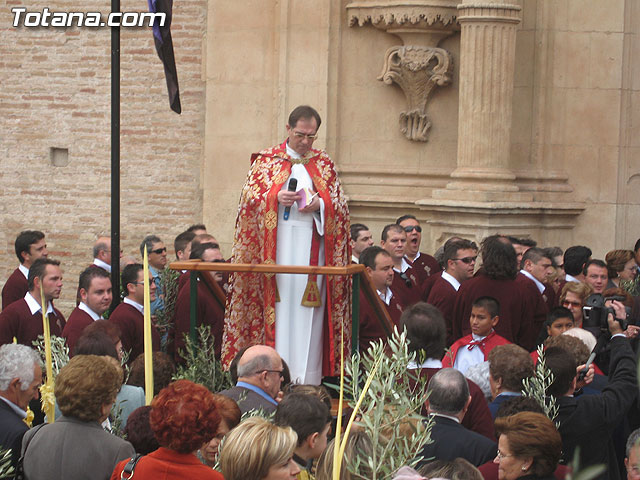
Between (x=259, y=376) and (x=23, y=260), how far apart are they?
4.95m

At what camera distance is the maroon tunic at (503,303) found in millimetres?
8602

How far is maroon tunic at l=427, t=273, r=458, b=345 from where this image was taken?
29.4 ft

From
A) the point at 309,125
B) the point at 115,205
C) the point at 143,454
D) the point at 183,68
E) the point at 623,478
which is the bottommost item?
the point at 623,478

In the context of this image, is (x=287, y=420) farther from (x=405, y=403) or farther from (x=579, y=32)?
(x=579, y=32)

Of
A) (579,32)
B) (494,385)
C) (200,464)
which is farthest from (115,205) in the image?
(579,32)

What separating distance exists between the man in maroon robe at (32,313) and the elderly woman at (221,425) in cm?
339

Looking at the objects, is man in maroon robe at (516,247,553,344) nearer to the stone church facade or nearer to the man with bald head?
the stone church facade

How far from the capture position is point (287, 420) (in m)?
4.80

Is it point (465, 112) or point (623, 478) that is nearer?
point (623, 478)

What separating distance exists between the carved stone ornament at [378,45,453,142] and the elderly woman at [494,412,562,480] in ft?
27.0

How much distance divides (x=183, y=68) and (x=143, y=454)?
30.6ft

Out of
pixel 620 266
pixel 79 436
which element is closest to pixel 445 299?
pixel 620 266

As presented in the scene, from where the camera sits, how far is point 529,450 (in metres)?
4.73

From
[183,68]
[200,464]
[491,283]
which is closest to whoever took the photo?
[200,464]
